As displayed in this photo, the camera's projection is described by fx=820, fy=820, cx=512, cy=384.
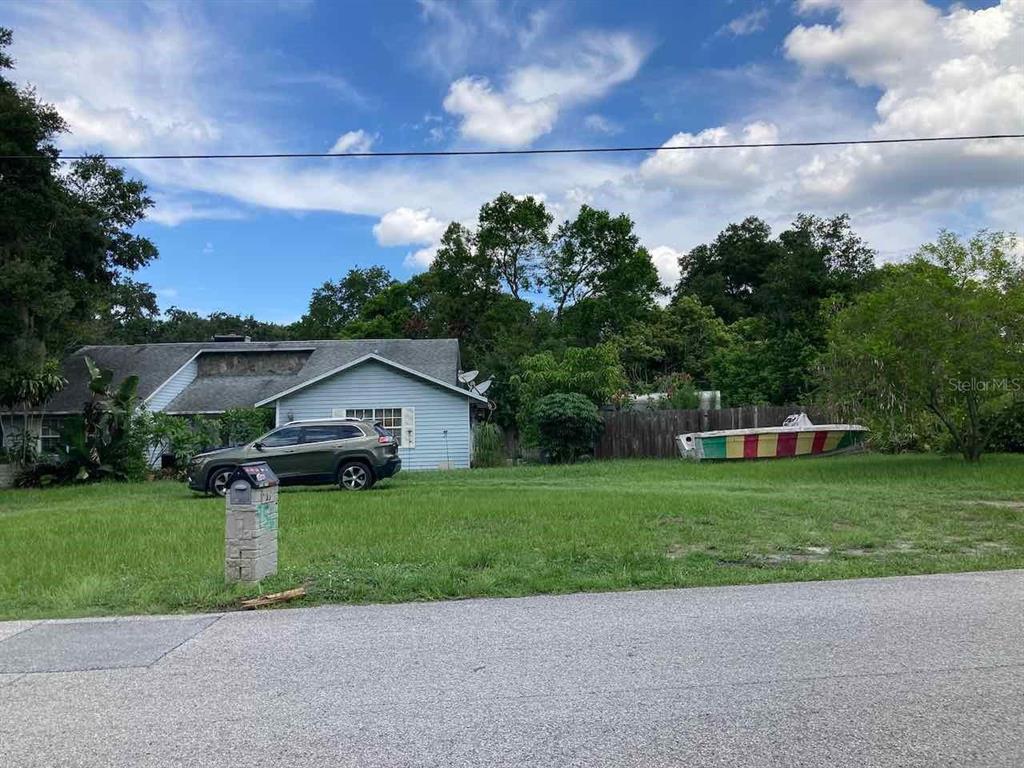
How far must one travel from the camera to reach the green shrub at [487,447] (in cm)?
2841

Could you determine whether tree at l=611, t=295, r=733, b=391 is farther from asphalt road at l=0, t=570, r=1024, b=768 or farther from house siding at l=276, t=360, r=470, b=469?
asphalt road at l=0, t=570, r=1024, b=768

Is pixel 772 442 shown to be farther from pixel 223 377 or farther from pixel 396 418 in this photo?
pixel 223 377

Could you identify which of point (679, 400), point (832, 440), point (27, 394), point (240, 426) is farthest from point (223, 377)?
point (832, 440)

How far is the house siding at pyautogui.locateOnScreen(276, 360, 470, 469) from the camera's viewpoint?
27.2m

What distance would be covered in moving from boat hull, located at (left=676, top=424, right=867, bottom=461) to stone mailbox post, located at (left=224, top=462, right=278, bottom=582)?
19.8 meters

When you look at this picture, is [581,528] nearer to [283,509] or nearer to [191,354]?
[283,509]

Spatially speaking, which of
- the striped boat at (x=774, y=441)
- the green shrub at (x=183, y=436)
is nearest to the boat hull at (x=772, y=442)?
the striped boat at (x=774, y=441)

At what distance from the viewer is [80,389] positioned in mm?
29422

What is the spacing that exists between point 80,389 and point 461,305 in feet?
77.9

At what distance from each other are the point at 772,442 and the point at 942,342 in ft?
25.4

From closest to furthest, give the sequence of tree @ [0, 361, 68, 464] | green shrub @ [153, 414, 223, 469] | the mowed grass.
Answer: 1. the mowed grass
2. green shrub @ [153, 414, 223, 469]
3. tree @ [0, 361, 68, 464]

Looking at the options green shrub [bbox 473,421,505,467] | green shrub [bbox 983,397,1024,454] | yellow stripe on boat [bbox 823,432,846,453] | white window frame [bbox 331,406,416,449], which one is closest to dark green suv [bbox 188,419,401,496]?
white window frame [bbox 331,406,416,449]

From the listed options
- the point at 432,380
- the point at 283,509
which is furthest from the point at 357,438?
the point at 432,380

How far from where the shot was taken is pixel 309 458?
1891cm
